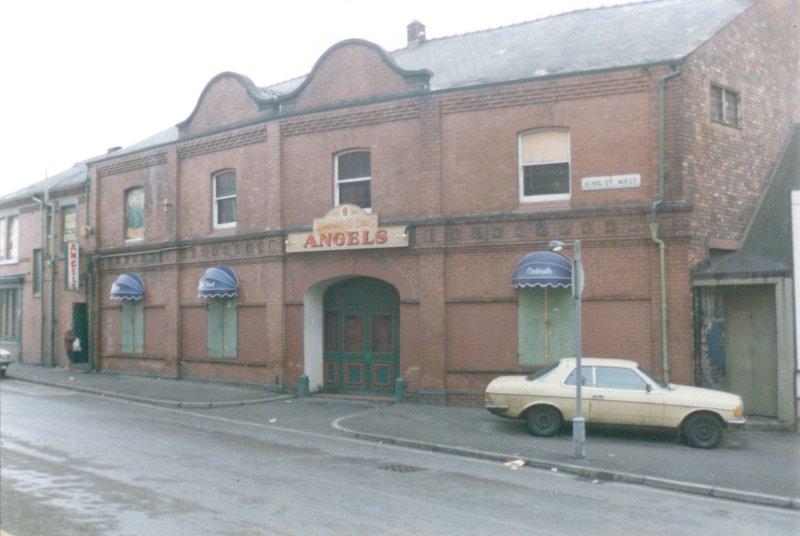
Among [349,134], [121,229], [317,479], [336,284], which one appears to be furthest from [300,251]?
[317,479]

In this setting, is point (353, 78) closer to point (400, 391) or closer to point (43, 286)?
point (400, 391)

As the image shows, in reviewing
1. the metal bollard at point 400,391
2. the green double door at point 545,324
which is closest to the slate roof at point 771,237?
the green double door at point 545,324

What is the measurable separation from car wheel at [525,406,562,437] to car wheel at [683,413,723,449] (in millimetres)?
2254

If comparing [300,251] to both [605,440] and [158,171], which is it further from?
[605,440]

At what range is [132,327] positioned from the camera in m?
27.1

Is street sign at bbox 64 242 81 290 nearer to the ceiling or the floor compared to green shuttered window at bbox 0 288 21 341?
nearer to the ceiling

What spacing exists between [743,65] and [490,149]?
6.42 metres

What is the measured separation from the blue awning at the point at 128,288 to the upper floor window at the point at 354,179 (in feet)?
28.7

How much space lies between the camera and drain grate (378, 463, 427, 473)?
477 inches

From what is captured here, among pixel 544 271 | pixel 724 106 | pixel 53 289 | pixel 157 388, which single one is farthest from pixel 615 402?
pixel 53 289

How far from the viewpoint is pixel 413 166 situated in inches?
790

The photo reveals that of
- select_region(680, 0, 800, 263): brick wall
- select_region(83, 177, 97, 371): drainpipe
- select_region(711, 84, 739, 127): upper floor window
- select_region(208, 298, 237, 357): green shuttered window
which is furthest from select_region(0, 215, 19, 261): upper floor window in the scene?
select_region(711, 84, 739, 127): upper floor window

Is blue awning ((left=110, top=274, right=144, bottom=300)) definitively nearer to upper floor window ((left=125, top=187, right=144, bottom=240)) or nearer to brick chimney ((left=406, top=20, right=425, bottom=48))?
upper floor window ((left=125, top=187, right=144, bottom=240))

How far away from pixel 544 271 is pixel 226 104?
11369 millimetres
